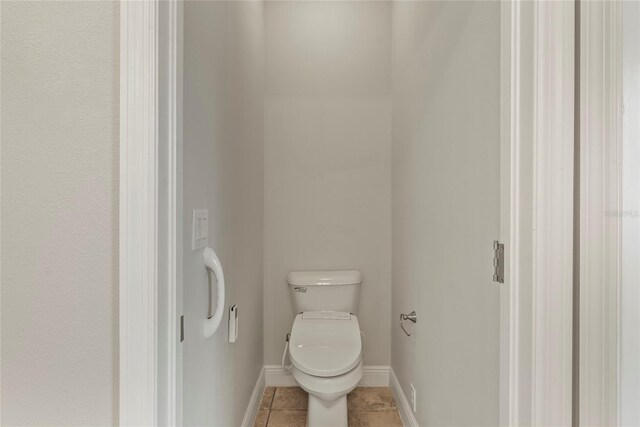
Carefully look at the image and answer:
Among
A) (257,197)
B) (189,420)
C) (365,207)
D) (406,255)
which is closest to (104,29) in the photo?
(189,420)

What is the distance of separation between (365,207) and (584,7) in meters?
1.73

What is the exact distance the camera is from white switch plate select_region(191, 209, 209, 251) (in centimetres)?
99

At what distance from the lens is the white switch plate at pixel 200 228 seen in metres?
0.99

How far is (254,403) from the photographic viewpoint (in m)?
1.91

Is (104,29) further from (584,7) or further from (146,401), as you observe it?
(584,7)

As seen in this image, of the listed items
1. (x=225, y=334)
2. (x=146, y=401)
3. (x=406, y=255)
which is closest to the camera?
(x=146, y=401)

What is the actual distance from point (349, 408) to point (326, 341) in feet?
1.69

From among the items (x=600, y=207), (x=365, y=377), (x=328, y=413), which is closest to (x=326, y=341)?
(x=328, y=413)

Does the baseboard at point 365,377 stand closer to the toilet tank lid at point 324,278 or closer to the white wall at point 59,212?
the toilet tank lid at point 324,278

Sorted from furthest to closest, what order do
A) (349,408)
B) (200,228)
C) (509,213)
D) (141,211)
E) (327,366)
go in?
1. (349,408)
2. (327,366)
3. (200,228)
4. (509,213)
5. (141,211)

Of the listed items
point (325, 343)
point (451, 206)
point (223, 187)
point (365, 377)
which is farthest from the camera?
point (365, 377)

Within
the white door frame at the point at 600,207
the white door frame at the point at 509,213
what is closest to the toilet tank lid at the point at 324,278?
the white door frame at the point at 509,213

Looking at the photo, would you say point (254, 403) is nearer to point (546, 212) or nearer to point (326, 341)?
point (326, 341)

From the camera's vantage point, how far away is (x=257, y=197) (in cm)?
210
